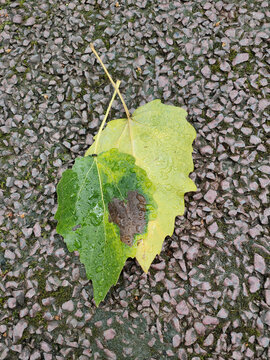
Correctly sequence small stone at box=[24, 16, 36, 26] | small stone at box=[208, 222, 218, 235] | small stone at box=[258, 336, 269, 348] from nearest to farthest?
small stone at box=[258, 336, 269, 348] → small stone at box=[208, 222, 218, 235] → small stone at box=[24, 16, 36, 26]

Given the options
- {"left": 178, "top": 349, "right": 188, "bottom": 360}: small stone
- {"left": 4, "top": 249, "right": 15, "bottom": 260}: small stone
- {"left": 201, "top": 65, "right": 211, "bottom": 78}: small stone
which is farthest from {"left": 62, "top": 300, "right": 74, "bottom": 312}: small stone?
{"left": 201, "top": 65, "right": 211, "bottom": 78}: small stone

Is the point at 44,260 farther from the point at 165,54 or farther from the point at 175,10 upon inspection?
the point at 175,10

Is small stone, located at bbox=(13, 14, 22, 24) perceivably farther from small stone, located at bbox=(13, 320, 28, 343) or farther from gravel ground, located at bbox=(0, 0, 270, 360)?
small stone, located at bbox=(13, 320, 28, 343)

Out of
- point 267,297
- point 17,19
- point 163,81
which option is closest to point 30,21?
point 17,19

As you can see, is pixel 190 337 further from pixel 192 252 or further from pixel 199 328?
pixel 192 252

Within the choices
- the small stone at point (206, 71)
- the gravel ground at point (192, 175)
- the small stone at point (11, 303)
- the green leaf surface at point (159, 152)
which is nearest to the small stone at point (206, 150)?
the gravel ground at point (192, 175)

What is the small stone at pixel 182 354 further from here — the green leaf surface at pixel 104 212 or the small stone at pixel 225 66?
the small stone at pixel 225 66

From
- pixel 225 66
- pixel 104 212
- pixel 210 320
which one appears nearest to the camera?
pixel 104 212
